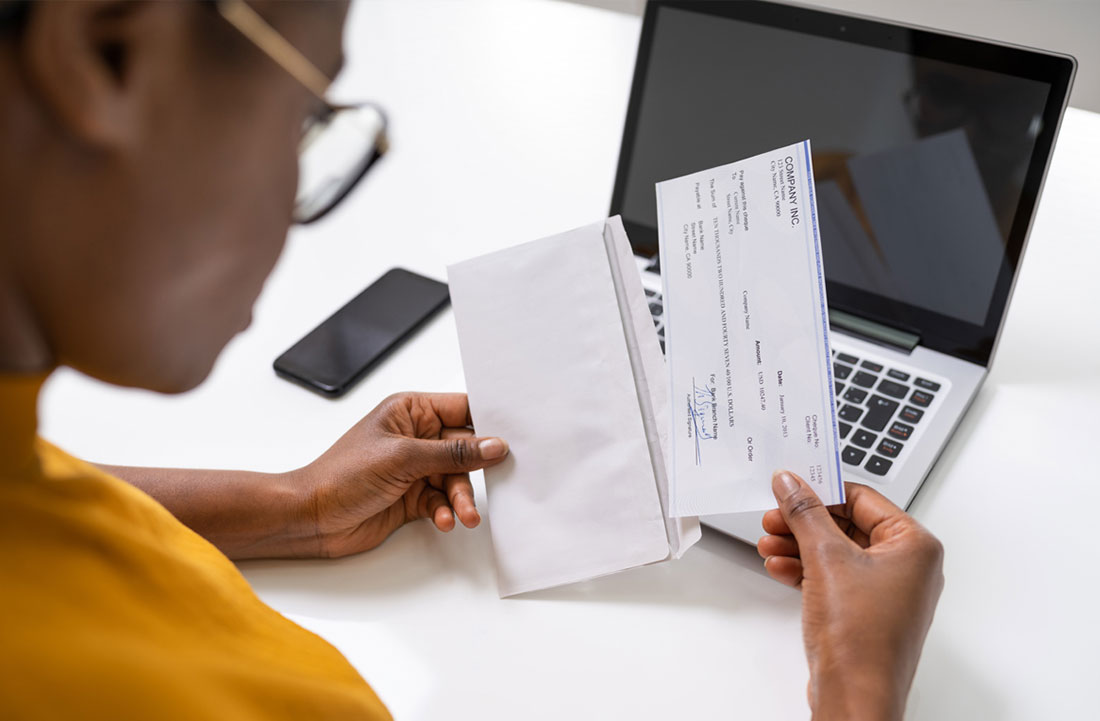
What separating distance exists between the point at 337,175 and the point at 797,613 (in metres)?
0.44

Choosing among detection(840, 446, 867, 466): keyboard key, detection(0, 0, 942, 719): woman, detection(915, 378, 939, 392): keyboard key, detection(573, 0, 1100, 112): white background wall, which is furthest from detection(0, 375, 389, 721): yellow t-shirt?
detection(573, 0, 1100, 112): white background wall

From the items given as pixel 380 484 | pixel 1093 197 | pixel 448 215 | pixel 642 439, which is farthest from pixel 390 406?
pixel 1093 197

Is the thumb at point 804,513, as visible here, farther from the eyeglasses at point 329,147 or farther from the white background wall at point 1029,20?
the white background wall at point 1029,20

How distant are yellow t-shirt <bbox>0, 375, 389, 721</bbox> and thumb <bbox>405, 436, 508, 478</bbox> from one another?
0.20 m

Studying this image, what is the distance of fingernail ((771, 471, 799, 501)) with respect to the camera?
25.0 inches

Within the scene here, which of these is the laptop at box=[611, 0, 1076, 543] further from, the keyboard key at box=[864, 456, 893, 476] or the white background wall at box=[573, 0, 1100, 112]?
the white background wall at box=[573, 0, 1100, 112]

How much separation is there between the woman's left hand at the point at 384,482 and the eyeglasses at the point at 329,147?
302 mm

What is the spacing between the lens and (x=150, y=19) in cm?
34

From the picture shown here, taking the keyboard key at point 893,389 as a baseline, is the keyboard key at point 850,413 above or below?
below

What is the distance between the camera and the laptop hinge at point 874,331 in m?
0.87

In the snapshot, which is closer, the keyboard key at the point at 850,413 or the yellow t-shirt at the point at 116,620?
the yellow t-shirt at the point at 116,620

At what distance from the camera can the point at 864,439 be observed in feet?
2.53

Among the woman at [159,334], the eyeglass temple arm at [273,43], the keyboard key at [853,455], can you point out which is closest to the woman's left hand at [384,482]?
the woman at [159,334]
